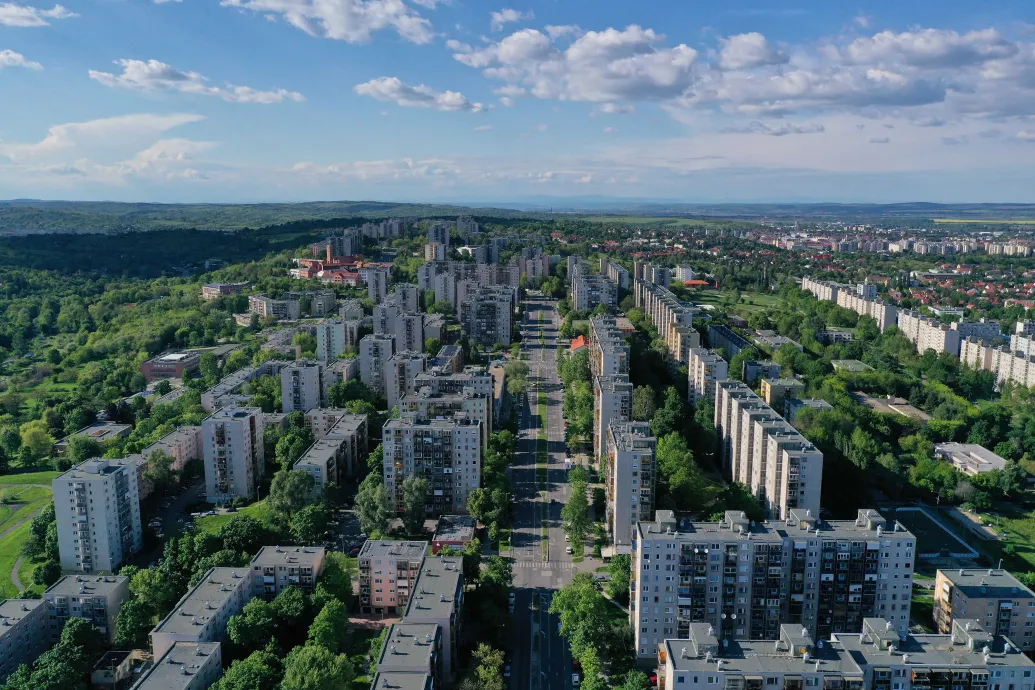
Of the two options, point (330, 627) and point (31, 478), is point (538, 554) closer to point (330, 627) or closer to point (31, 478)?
point (330, 627)

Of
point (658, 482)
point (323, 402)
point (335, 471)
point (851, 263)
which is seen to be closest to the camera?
point (658, 482)

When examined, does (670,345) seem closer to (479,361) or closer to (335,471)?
(479,361)

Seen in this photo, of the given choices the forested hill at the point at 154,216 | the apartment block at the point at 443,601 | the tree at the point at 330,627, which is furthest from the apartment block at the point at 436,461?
the forested hill at the point at 154,216

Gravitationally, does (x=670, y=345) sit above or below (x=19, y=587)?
above

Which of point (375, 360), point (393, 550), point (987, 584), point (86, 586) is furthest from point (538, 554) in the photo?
point (375, 360)

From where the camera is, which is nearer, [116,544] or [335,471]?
[116,544]

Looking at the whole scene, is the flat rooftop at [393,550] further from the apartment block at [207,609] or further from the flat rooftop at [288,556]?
the apartment block at [207,609]

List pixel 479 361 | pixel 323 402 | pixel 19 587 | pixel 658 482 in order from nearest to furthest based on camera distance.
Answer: pixel 19 587, pixel 658 482, pixel 323 402, pixel 479 361

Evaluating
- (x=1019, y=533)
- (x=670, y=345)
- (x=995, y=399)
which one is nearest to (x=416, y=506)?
(x=1019, y=533)
